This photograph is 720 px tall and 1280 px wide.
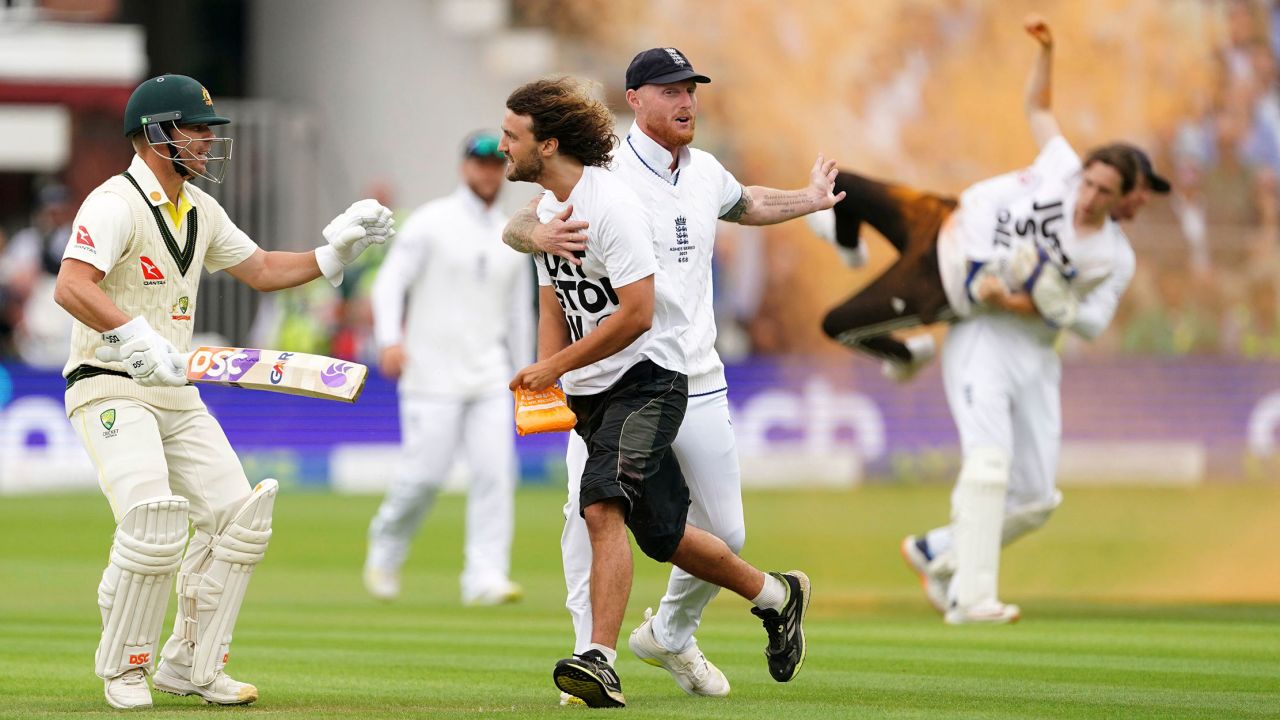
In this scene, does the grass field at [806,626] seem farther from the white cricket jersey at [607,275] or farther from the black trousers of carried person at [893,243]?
the black trousers of carried person at [893,243]

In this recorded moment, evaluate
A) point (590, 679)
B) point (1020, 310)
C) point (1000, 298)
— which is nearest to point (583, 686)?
point (590, 679)

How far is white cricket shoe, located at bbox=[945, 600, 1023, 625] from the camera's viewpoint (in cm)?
976

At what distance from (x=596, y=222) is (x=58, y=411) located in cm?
1256

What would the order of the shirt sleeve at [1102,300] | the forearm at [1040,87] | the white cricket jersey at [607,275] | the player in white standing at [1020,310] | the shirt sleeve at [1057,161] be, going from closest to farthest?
the white cricket jersey at [607,275], the player in white standing at [1020,310], the shirt sleeve at [1057,161], the shirt sleeve at [1102,300], the forearm at [1040,87]

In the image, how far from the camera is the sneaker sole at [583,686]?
6.36 m

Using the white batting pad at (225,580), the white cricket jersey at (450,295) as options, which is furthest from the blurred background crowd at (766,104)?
the white batting pad at (225,580)

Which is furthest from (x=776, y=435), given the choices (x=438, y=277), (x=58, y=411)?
(x=438, y=277)

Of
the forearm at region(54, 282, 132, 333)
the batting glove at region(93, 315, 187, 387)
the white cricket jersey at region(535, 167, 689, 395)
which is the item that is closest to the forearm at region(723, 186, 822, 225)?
the white cricket jersey at region(535, 167, 689, 395)

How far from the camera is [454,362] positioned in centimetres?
1148

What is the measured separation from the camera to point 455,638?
29.9ft

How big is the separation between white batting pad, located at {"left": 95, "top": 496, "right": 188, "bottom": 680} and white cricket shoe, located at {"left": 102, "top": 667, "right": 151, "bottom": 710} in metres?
0.03

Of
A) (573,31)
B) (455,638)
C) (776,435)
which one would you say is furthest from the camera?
(573,31)

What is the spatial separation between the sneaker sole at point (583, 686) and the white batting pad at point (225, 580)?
3.97 feet

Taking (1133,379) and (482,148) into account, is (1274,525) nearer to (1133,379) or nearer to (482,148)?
(1133,379)
